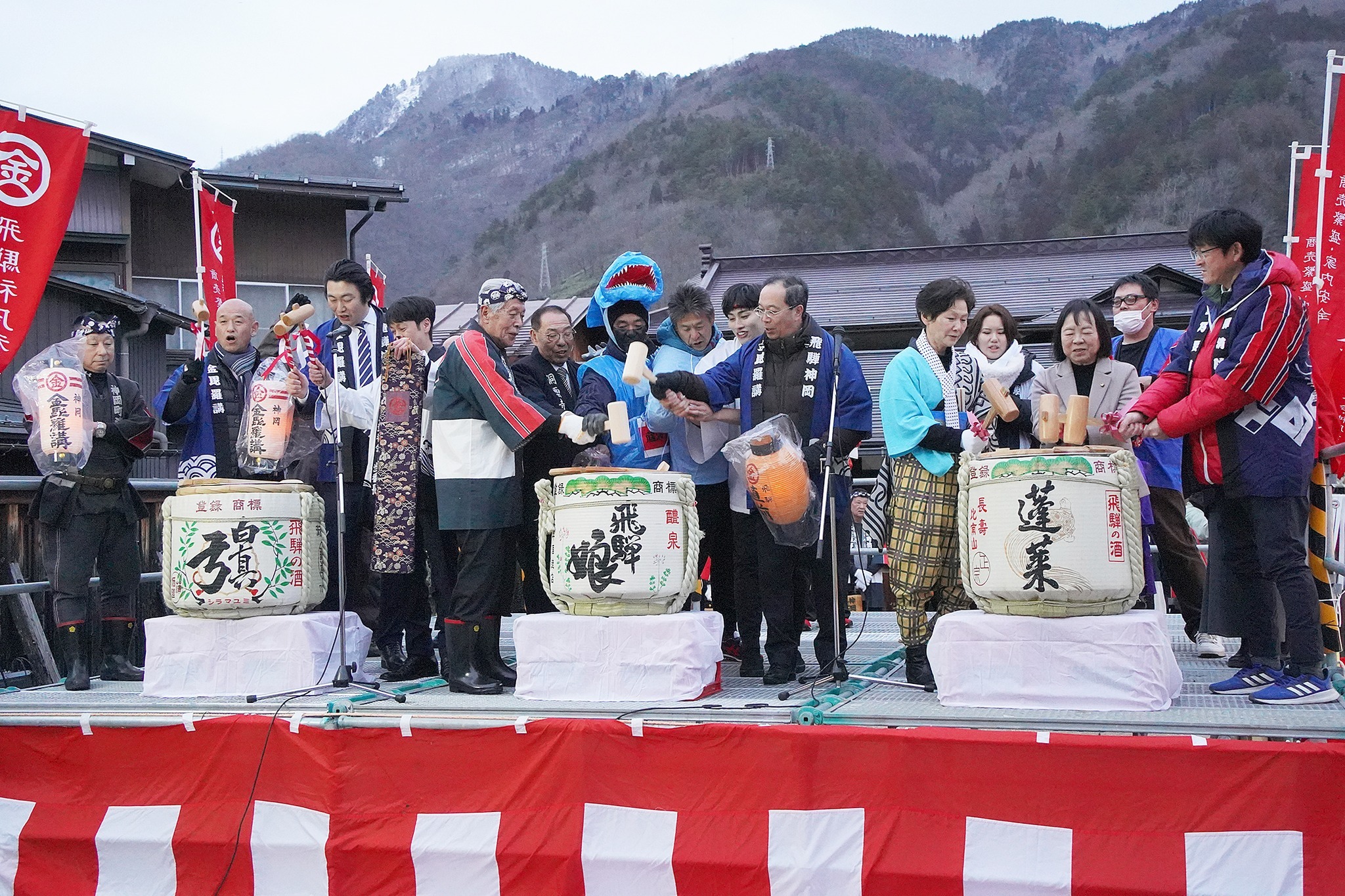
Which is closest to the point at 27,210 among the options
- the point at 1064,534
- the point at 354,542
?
the point at 354,542

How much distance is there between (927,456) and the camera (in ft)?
15.6

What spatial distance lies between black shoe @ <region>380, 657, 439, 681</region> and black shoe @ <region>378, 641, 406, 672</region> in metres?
0.02

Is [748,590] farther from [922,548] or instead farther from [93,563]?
[93,563]

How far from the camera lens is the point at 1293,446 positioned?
167 inches

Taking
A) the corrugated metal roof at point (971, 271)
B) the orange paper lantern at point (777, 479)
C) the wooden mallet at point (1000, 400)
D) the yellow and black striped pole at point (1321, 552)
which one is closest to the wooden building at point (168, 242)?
the corrugated metal roof at point (971, 271)

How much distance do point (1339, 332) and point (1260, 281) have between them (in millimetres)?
1643

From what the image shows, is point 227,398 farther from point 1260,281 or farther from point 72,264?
point 72,264

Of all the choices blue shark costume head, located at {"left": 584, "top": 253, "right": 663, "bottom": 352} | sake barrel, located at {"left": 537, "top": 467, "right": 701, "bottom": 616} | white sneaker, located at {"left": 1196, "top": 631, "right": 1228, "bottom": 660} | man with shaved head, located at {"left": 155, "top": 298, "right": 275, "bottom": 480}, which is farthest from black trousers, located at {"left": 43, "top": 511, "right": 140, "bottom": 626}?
white sneaker, located at {"left": 1196, "top": 631, "right": 1228, "bottom": 660}

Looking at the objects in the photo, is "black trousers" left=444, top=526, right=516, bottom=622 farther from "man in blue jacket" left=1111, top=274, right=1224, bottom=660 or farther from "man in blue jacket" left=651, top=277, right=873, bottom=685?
"man in blue jacket" left=1111, top=274, right=1224, bottom=660

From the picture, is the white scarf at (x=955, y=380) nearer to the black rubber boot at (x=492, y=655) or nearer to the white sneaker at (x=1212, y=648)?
the white sneaker at (x=1212, y=648)

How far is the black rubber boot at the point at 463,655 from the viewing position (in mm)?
4938

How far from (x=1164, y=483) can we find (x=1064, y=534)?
1.79 metres

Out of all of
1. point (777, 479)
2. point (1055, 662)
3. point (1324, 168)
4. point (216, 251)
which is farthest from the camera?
point (216, 251)

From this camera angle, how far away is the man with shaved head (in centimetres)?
599
